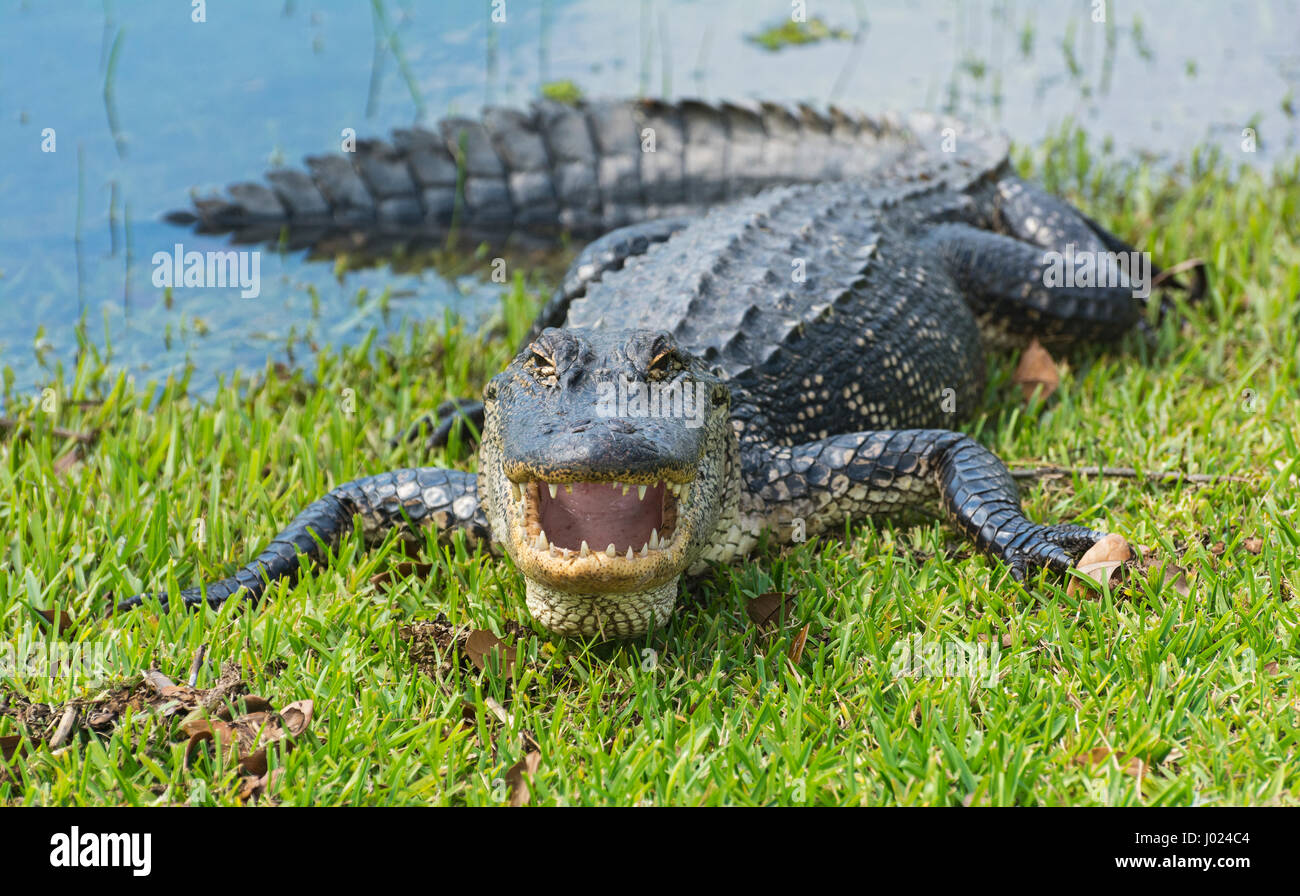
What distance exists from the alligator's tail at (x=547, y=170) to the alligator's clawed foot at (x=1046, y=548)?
11.7 ft

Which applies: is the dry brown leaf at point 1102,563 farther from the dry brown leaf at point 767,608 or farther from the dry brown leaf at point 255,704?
the dry brown leaf at point 255,704

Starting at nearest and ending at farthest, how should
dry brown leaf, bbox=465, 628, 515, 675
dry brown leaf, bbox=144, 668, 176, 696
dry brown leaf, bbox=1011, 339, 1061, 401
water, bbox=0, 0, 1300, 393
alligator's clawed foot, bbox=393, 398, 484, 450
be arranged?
dry brown leaf, bbox=144, 668, 176, 696
dry brown leaf, bbox=465, 628, 515, 675
alligator's clawed foot, bbox=393, 398, 484, 450
dry brown leaf, bbox=1011, 339, 1061, 401
water, bbox=0, 0, 1300, 393

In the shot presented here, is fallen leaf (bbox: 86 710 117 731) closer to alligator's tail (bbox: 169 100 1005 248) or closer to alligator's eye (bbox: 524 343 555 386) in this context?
alligator's eye (bbox: 524 343 555 386)

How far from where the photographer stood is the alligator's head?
2.78m

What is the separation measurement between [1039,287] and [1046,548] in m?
1.90

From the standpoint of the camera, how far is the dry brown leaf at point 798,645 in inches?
130

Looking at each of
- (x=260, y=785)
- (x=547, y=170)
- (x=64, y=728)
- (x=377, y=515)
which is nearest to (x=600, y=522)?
(x=260, y=785)

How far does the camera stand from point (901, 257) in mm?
4875

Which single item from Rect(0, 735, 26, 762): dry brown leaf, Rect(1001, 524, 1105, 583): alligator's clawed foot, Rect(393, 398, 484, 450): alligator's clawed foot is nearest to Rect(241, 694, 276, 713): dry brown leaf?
Rect(0, 735, 26, 762): dry brown leaf

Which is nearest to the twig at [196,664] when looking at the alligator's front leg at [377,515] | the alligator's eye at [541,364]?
the alligator's front leg at [377,515]

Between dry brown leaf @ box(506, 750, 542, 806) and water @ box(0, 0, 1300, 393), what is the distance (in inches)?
133

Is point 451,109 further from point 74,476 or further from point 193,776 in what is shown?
point 193,776
